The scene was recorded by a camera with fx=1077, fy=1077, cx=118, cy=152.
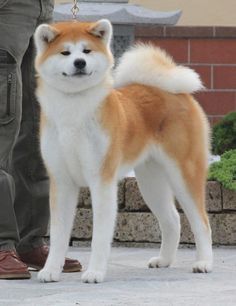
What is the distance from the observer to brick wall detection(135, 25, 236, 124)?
9148mm

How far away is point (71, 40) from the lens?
4914 millimetres

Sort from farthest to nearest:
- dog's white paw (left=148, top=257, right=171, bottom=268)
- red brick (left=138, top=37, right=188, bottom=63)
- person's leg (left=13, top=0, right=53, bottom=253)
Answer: red brick (left=138, top=37, right=188, bottom=63) < dog's white paw (left=148, top=257, right=171, bottom=268) < person's leg (left=13, top=0, right=53, bottom=253)

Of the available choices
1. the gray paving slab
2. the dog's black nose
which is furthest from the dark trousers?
the dog's black nose

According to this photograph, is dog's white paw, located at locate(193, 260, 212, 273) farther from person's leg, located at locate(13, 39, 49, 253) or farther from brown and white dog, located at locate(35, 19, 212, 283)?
person's leg, located at locate(13, 39, 49, 253)

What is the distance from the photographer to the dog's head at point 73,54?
4.86m

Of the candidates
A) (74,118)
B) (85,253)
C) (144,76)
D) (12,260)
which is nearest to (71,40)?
(74,118)

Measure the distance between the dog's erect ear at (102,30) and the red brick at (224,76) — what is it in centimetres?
428

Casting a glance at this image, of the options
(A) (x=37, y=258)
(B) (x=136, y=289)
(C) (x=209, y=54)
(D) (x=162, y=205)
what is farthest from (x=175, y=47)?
(B) (x=136, y=289)

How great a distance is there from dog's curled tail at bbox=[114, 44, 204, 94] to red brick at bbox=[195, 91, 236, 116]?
11.7 feet

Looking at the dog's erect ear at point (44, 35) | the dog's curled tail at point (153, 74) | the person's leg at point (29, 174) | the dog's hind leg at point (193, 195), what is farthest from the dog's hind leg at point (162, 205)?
the dog's erect ear at point (44, 35)

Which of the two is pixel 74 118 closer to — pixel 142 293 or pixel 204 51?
pixel 142 293

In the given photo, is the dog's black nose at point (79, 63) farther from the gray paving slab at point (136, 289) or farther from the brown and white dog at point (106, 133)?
the gray paving slab at point (136, 289)

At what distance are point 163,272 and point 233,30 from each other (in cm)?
418

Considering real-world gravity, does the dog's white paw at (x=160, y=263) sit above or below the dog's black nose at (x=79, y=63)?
below
